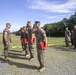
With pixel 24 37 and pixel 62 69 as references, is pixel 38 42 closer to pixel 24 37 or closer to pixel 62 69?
pixel 62 69

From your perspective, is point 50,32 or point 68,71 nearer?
point 68,71

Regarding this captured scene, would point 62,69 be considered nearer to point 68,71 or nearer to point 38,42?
point 68,71

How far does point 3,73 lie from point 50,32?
8788 cm

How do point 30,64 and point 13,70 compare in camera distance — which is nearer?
point 13,70

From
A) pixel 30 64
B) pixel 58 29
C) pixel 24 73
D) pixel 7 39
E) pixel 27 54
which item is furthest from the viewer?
pixel 58 29

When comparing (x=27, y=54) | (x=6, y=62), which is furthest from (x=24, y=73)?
(x=27, y=54)

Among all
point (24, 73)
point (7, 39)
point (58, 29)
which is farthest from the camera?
point (58, 29)

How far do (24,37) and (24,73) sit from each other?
16.9 feet

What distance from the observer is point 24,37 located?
46.0ft

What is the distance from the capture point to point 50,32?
318ft

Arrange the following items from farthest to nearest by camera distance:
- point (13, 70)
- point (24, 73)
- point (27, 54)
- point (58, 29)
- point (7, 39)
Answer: point (58, 29), point (27, 54), point (7, 39), point (13, 70), point (24, 73)

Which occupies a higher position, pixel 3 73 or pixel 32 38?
pixel 32 38

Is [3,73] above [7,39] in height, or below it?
below

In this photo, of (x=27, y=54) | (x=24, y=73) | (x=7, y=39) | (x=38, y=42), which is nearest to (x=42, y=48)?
(x=38, y=42)
